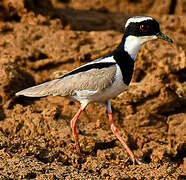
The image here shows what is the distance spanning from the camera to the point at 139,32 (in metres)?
5.82

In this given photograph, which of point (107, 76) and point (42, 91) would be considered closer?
point (107, 76)

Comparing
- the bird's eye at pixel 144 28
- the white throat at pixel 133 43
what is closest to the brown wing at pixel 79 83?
the white throat at pixel 133 43

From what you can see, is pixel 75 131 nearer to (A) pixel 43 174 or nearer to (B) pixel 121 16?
(A) pixel 43 174

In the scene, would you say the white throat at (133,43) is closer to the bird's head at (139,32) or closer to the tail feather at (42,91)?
the bird's head at (139,32)

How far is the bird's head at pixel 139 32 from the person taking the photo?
579cm

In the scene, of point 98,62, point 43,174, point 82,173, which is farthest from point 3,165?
point 98,62

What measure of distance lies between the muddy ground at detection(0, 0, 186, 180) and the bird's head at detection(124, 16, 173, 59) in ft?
4.23

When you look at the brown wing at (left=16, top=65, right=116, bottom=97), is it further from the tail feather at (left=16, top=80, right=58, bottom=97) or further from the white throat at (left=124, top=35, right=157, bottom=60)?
the white throat at (left=124, top=35, right=157, bottom=60)

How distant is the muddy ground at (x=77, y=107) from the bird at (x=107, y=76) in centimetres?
44

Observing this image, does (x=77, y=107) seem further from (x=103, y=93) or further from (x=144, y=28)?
(x=144, y=28)

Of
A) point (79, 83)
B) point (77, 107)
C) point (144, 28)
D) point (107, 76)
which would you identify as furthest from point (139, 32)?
point (77, 107)

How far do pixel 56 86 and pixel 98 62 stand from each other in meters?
0.68

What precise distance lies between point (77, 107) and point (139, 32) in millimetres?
1823

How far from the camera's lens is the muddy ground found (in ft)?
17.7
